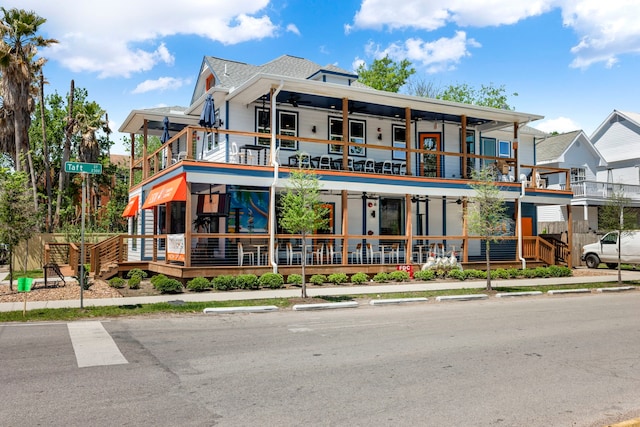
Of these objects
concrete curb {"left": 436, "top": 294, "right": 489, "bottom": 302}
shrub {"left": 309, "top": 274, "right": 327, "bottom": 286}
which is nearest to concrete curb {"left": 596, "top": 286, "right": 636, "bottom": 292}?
concrete curb {"left": 436, "top": 294, "right": 489, "bottom": 302}

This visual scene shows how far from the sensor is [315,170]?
1920 cm

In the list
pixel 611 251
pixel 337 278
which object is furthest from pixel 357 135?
pixel 611 251

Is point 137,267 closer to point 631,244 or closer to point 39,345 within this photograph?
point 39,345

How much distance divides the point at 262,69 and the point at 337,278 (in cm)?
1187

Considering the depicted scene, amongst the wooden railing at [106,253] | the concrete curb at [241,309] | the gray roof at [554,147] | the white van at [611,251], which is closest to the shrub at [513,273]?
the white van at [611,251]

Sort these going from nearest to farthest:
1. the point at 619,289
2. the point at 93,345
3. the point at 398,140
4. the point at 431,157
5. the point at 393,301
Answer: the point at 93,345, the point at 393,301, the point at 619,289, the point at 398,140, the point at 431,157

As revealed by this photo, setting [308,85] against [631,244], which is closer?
[308,85]

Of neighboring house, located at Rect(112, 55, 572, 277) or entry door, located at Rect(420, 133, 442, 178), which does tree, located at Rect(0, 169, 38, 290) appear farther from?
entry door, located at Rect(420, 133, 442, 178)

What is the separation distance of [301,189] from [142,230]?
40.4 feet

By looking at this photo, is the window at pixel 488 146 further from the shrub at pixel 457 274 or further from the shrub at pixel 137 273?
the shrub at pixel 137 273

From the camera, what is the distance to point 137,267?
20.2 m

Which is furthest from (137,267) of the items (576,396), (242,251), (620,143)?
(620,143)

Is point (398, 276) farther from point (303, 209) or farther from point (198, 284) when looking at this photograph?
point (198, 284)

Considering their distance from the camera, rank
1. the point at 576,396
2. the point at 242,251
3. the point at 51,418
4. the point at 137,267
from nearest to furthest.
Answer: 1. the point at 51,418
2. the point at 576,396
3. the point at 242,251
4. the point at 137,267
